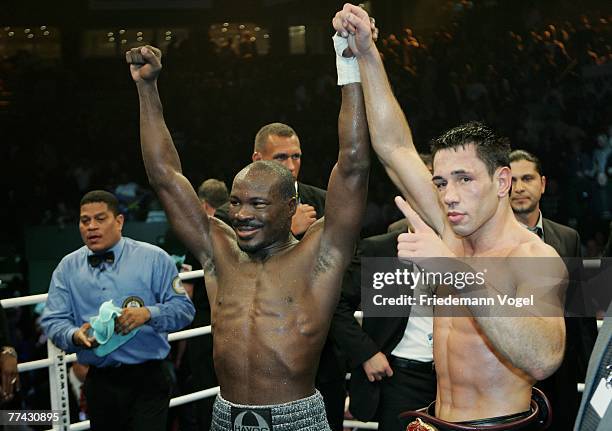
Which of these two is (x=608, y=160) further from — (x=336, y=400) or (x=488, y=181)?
(x=488, y=181)

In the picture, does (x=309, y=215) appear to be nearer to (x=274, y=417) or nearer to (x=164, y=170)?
(x=164, y=170)

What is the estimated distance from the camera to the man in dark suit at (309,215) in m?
2.84

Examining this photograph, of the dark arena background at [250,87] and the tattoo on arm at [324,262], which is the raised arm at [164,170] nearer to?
the tattoo on arm at [324,262]

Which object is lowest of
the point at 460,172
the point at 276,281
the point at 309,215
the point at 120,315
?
the point at 120,315

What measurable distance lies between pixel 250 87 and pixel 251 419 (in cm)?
537

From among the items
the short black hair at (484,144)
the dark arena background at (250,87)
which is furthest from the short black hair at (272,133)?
the dark arena background at (250,87)

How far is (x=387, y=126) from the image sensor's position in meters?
2.00

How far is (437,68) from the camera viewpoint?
7105 millimetres

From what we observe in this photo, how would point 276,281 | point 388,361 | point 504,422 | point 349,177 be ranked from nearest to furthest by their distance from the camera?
1. point 504,422
2. point 349,177
3. point 276,281
4. point 388,361

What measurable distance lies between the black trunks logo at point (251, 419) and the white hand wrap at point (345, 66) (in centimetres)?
83

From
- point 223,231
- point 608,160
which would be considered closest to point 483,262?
point 223,231

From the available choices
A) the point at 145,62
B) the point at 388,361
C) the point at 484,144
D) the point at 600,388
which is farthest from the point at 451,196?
the point at 388,361

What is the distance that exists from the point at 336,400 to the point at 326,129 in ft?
14.1

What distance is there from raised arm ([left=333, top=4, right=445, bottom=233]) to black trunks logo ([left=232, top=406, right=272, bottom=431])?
62 cm
